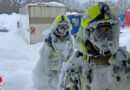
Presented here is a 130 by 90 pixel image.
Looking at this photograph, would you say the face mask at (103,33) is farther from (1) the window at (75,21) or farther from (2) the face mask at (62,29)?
(1) the window at (75,21)

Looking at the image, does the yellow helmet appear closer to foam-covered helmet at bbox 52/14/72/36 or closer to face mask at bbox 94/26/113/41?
face mask at bbox 94/26/113/41

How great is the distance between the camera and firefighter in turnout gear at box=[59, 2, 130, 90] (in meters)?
1.38

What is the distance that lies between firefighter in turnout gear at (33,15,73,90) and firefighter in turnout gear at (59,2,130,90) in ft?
6.82

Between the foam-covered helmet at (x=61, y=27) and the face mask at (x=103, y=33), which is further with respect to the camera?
the foam-covered helmet at (x=61, y=27)

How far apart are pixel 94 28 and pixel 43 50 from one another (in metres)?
2.49

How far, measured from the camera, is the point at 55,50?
3.71m

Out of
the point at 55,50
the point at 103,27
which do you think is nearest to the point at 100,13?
the point at 103,27

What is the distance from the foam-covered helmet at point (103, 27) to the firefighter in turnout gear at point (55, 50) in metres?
2.29

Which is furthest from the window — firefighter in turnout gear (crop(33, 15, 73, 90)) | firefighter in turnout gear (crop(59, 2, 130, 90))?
firefighter in turnout gear (crop(59, 2, 130, 90))

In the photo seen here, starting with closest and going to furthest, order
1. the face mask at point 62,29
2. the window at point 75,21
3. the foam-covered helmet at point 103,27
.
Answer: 1. the foam-covered helmet at point 103,27
2. the face mask at point 62,29
3. the window at point 75,21

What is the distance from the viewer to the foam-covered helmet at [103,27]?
1.37 meters

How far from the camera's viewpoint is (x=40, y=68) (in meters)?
3.90

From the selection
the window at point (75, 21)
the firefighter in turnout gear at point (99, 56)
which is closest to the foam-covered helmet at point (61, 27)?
the firefighter in turnout gear at point (99, 56)

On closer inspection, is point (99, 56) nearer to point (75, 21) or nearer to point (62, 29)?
point (62, 29)
